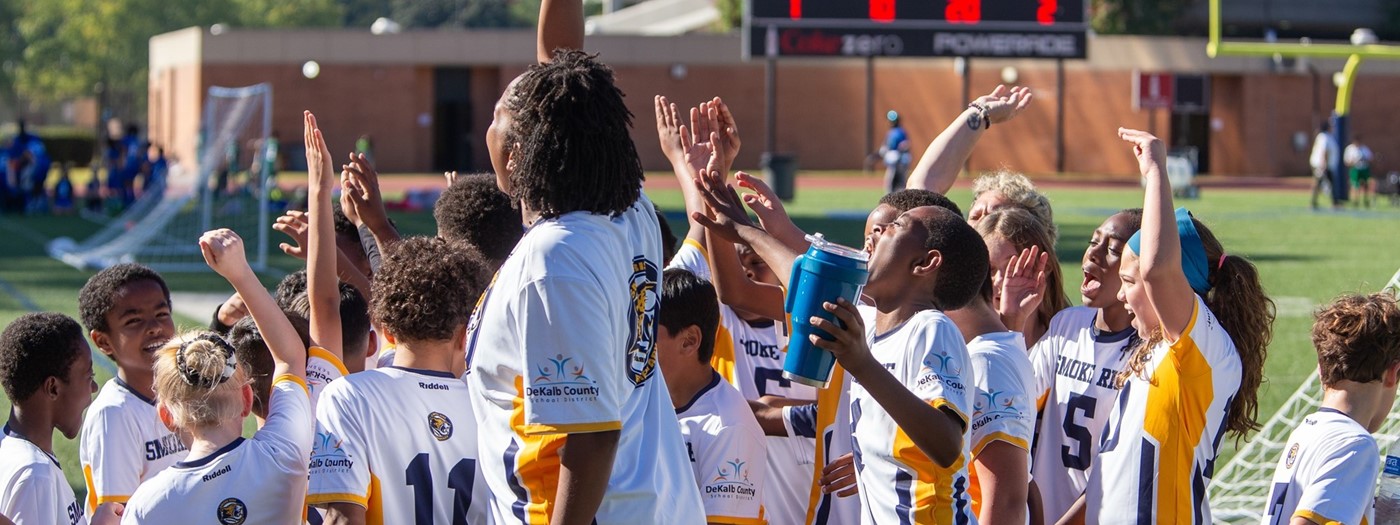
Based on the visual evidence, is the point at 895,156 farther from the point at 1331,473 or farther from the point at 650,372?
the point at 650,372

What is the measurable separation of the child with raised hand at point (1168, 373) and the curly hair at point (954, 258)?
1.82ft

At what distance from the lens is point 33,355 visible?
13.2ft

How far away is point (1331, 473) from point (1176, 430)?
0.44 m

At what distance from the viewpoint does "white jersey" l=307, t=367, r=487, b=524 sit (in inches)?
133

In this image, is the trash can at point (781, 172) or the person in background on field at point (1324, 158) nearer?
the trash can at point (781, 172)

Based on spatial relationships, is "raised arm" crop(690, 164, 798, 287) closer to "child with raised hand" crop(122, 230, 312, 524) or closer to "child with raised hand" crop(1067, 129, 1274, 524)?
"child with raised hand" crop(1067, 129, 1274, 524)

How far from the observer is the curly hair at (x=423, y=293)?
3.43 metres

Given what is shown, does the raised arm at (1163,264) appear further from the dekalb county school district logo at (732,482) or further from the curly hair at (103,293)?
the curly hair at (103,293)

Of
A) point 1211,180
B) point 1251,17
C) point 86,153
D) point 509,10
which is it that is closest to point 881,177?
point 1211,180

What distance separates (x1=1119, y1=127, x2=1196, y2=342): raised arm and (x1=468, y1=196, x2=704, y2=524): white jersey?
134cm

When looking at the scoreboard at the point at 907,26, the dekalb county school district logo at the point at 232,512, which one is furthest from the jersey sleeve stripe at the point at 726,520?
the scoreboard at the point at 907,26

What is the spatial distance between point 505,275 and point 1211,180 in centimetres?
4301

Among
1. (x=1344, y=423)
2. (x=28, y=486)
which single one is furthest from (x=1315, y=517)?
(x=28, y=486)

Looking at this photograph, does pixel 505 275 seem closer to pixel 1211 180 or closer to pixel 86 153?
pixel 1211 180
